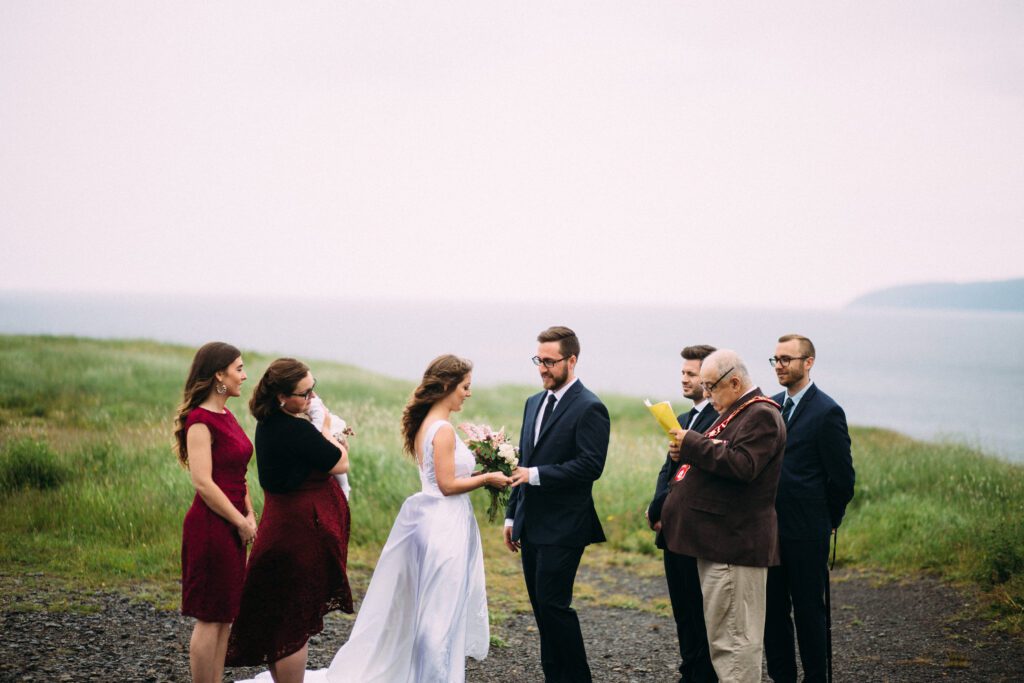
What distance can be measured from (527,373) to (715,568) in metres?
93.4

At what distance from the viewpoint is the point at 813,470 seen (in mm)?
6258

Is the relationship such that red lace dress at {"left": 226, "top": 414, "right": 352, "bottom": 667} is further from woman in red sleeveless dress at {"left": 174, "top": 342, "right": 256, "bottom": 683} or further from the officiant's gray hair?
the officiant's gray hair

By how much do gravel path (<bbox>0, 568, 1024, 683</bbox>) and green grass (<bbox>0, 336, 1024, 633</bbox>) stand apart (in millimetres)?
524

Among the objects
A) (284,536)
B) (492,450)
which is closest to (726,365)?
(492,450)

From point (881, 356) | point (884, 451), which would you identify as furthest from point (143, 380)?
point (881, 356)

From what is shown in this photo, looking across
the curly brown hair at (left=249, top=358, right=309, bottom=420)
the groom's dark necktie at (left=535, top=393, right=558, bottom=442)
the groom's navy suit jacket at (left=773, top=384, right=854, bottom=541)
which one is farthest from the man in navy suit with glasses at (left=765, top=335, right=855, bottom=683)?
the curly brown hair at (left=249, top=358, right=309, bottom=420)

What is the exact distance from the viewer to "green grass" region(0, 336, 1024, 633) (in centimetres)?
943

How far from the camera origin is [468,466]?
593 cm

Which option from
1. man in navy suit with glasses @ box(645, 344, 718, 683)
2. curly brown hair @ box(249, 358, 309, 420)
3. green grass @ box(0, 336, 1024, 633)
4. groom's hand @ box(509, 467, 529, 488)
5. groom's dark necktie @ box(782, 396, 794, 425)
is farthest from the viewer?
green grass @ box(0, 336, 1024, 633)

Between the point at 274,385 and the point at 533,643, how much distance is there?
4.00 m

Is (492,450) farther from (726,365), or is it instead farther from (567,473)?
(726,365)

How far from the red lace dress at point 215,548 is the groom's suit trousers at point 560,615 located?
1959mm

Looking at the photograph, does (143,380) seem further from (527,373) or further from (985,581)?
(527,373)

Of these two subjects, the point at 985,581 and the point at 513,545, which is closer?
the point at 513,545
